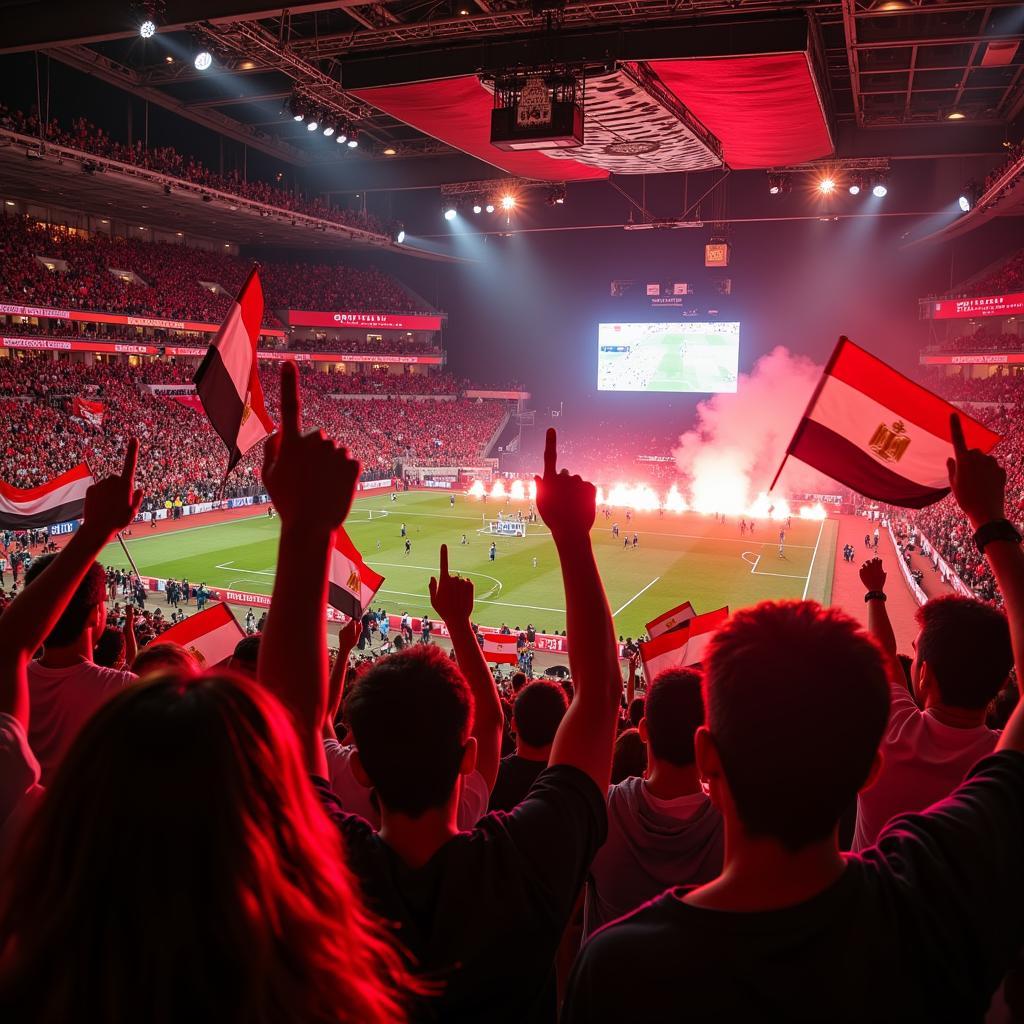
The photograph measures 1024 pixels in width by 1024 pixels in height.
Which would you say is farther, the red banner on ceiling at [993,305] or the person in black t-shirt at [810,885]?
the red banner on ceiling at [993,305]

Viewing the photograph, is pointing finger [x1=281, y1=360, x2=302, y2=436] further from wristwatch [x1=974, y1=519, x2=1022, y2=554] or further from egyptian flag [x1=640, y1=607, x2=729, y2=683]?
egyptian flag [x1=640, y1=607, x2=729, y2=683]

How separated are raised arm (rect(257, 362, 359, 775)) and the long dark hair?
750 mm

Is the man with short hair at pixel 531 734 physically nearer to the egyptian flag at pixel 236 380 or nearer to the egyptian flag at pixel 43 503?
the egyptian flag at pixel 236 380

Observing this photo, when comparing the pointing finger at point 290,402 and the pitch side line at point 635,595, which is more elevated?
the pointing finger at point 290,402

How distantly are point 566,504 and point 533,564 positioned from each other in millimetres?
35677

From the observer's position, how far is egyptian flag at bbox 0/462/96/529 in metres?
14.4

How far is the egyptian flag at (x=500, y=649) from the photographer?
2030 centimetres

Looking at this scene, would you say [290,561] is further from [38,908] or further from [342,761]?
[342,761]

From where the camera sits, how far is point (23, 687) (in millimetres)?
2986

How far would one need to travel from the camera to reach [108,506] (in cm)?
337

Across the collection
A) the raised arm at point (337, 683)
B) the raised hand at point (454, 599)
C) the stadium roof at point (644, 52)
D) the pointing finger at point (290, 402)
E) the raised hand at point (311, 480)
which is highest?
the stadium roof at point (644, 52)

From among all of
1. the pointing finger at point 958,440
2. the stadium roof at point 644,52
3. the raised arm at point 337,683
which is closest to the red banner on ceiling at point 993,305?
the stadium roof at point 644,52

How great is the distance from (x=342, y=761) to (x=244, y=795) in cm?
252

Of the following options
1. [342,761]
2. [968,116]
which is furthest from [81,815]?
[968,116]
